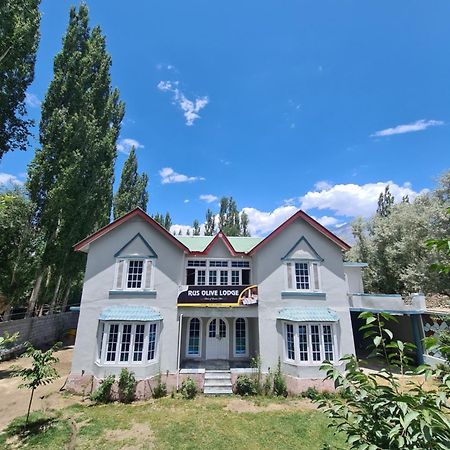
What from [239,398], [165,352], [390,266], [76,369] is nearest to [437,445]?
[239,398]

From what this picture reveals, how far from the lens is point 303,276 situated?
16.8m

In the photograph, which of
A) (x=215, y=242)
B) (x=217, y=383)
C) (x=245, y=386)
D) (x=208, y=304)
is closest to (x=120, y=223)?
(x=215, y=242)

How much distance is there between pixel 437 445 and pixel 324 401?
1.15m

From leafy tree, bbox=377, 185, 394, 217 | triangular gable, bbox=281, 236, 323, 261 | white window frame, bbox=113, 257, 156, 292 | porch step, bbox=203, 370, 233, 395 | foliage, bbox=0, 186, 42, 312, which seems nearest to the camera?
porch step, bbox=203, 370, 233, 395

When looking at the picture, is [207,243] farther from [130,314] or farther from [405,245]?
[405,245]

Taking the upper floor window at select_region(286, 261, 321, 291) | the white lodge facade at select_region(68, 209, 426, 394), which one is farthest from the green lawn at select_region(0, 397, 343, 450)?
the upper floor window at select_region(286, 261, 321, 291)

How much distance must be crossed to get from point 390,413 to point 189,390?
13.9m

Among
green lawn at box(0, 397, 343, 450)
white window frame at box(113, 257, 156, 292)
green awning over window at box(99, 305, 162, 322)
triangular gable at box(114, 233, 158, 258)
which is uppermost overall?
triangular gable at box(114, 233, 158, 258)

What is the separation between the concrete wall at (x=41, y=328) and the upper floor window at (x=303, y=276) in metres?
18.6

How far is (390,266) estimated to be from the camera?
31625 mm

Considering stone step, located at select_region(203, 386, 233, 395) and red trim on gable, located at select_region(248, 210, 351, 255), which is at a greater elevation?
red trim on gable, located at select_region(248, 210, 351, 255)

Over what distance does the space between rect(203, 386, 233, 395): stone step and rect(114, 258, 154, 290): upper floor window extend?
256 inches

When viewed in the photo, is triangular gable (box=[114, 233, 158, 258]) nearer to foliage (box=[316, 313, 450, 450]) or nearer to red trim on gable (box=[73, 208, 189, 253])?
red trim on gable (box=[73, 208, 189, 253])

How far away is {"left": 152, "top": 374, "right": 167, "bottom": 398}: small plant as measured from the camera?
14.3 m
